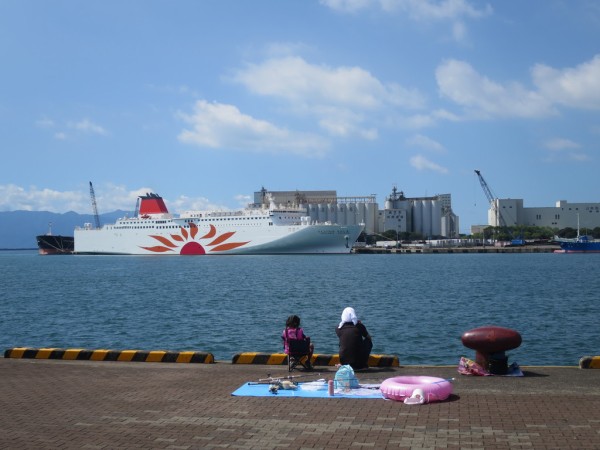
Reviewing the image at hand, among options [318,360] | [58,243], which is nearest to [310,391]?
[318,360]

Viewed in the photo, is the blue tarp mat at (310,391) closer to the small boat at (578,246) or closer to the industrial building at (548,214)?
the small boat at (578,246)

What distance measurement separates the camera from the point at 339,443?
4.89 meters

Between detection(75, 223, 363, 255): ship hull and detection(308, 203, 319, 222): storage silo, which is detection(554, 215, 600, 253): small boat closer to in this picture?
detection(75, 223, 363, 255): ship hull

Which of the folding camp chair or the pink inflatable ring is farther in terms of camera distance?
the folding camp chair

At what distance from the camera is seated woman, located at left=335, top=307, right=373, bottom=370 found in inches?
299

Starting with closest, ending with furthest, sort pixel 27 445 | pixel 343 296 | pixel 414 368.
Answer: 1. pixel 27 445
2. pixel 414 368
3. pixel 343 296

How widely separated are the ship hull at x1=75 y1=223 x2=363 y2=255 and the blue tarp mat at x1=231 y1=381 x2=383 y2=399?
60642mm

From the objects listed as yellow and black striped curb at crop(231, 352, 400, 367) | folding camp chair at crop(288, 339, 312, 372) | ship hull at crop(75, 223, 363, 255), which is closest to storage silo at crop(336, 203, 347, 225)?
ship hull at crop(75, 223, 363, 255)

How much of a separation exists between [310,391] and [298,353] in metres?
1.13

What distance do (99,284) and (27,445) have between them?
31.3 meters

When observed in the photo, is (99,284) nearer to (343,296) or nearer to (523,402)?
(343,296)

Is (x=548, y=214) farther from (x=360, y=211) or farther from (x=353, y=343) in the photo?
(x=353, y=343)

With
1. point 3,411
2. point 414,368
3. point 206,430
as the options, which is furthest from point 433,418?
point 3,411

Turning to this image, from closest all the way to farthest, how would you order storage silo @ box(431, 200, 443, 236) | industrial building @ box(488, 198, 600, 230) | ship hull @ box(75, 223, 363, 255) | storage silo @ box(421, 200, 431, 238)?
ship hull @ box(75, 223, 363, 255)
industrial building @ box(488, 198, 600, 230)
storage silo @ box(431, 200, 443, 236)
storage silo @ box(421, 200, 431, 238)
